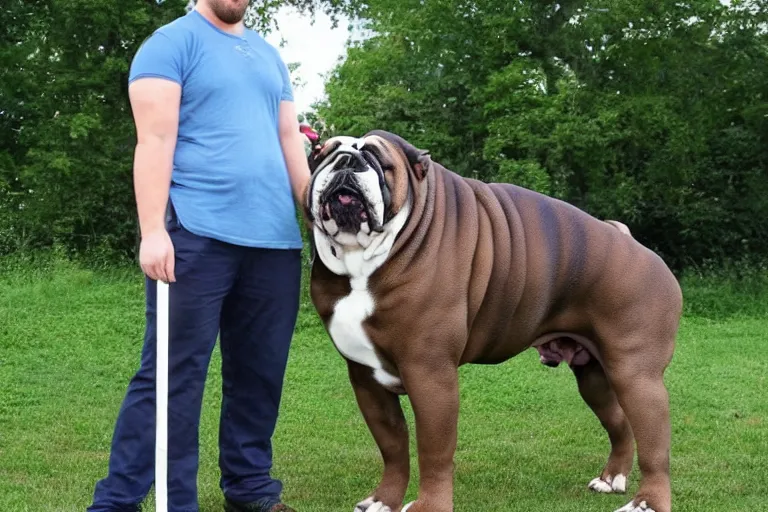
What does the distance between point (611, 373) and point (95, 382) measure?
4.91 m

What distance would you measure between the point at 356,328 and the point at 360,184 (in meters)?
0.55

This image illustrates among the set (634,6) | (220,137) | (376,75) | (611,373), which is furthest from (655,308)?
(376,75)

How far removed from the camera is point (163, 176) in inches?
132

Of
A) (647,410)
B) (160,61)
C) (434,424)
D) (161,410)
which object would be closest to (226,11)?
(160,61)

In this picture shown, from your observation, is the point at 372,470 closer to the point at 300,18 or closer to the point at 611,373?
the point at 611,373

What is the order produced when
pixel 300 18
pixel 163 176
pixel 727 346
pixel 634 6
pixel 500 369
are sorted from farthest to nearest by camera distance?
pixel 300 18 < pixel 634 6 < pixel 727 346 < pixel 500 369 < pixel 163 176

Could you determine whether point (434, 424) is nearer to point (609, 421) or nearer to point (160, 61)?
point (609, 421)

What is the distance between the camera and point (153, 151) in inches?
132

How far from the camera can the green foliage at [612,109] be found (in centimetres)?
1578

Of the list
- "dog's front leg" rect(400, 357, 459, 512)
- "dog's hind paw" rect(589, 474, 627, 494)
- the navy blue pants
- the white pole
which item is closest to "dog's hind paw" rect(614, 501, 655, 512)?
"dog's hind paw" rect(589, 474, 627, 494)

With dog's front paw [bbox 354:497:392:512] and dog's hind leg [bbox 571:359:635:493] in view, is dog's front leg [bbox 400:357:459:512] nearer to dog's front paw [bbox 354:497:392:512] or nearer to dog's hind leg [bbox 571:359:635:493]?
dog's front paw [bbox 354:497:392:512]

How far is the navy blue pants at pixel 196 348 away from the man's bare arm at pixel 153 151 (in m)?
0.14

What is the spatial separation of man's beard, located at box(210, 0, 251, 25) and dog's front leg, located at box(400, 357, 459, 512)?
138 centimetres

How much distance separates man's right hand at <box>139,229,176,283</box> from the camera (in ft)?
10.7
